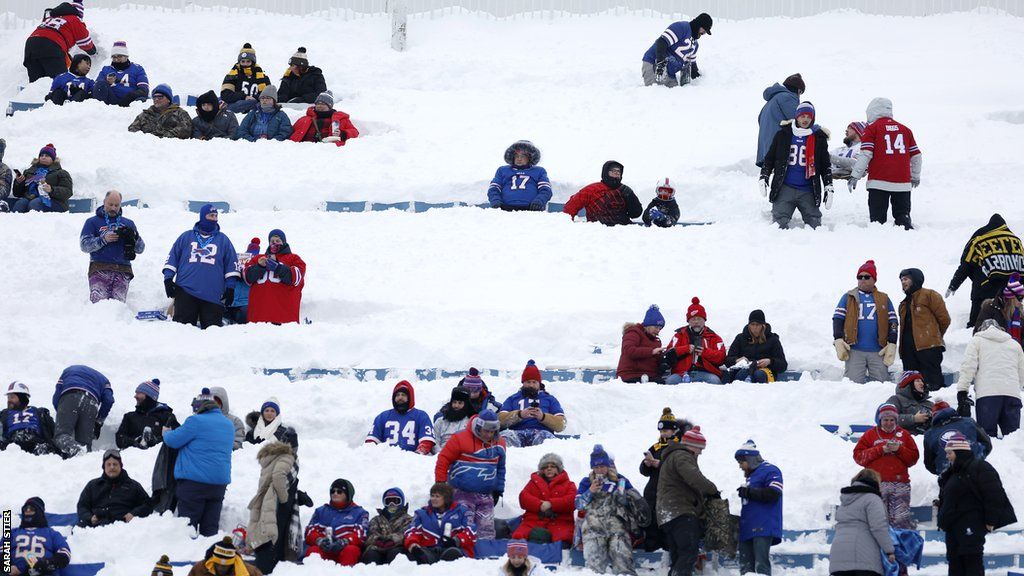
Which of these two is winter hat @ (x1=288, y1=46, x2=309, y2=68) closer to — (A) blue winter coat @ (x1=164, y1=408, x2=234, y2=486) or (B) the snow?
(B) the snow

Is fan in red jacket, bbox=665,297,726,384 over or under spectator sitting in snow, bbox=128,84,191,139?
under

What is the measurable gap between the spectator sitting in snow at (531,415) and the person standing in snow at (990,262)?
5000 mm

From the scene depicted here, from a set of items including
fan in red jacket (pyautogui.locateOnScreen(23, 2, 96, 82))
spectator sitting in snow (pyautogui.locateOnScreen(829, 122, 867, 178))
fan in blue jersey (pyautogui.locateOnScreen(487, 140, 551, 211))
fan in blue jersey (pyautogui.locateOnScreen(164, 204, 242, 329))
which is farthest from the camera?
fan in red jacket (pyautogui.locateOnScreen(23, 2, 96, 82))

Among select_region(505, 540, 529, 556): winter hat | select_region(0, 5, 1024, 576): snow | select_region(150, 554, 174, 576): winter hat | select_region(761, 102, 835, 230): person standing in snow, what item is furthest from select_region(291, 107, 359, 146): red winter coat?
select_region(150, 554, 174, 576): winter hat

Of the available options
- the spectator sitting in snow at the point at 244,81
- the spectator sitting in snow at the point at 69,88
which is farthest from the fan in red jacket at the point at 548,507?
the spectator sitting in snow at the point at 69,88

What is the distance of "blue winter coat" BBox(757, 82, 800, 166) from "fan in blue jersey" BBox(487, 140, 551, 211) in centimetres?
280

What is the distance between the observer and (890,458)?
13.7 metres

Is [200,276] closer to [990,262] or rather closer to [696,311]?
[696,311]

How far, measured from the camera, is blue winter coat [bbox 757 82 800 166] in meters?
22.3

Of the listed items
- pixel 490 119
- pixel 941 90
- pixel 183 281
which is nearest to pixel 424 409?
pixel 183 281

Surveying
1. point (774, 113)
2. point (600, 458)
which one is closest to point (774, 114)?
point (774, 113)

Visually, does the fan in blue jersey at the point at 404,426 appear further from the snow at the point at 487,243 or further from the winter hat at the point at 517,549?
the winter hat at the point at 517,549

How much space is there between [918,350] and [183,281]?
744 cm

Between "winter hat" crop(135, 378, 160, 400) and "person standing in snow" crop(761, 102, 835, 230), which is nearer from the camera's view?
"winter hat" crop(135, 378, 160, 400)
